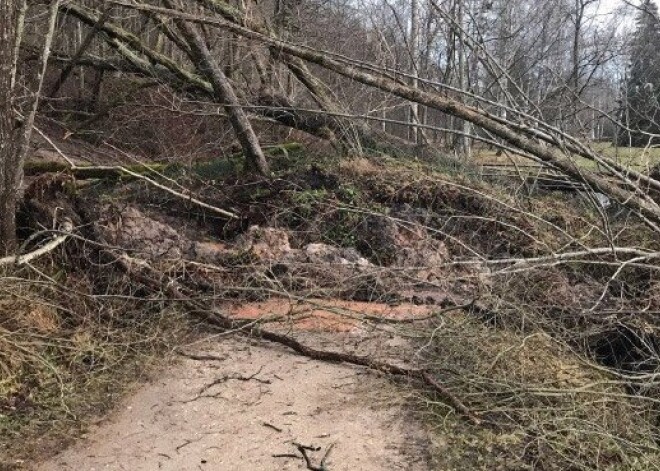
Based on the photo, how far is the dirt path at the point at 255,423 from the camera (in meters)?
3.59

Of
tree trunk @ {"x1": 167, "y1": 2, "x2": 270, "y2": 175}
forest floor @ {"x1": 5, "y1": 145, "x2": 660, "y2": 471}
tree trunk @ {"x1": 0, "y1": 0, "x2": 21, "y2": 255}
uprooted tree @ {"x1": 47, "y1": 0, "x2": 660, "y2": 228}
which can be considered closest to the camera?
forest floor @ {"x1": 5, "y1": 145, "x2": 660, "y2": 471}

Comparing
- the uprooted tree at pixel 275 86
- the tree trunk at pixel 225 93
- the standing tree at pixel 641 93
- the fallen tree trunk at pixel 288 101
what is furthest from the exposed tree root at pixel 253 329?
the fallen tree trunk at pixel 288 101

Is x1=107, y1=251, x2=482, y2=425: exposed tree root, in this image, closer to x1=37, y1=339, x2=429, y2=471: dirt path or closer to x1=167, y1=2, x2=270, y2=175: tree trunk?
x1=37, y1=339, x2=429, y2=471: dirt path

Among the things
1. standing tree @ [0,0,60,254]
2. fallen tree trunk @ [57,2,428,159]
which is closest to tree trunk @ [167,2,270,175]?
→ fallen tree trunk @ [57,2,428,159]

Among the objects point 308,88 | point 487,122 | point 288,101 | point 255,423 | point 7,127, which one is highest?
point 308,88

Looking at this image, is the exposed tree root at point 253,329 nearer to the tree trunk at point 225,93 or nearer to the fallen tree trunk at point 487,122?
the fallen tree trunk at point 487,122

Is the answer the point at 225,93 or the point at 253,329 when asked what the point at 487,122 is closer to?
the point at 253,329

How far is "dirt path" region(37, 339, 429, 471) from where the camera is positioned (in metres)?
3.59

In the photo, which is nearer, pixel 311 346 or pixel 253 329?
pixel 311 346

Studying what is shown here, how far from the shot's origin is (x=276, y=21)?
1018cm

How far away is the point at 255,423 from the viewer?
3.95 metres

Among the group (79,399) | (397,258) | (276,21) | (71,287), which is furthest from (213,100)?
(79,399)

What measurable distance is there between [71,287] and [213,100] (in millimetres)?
4417

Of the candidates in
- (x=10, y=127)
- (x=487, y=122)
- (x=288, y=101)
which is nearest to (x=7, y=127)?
(x=10, y=127)
